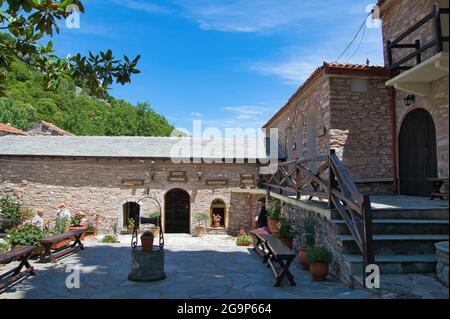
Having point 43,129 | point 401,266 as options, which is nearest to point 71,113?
point 43,129

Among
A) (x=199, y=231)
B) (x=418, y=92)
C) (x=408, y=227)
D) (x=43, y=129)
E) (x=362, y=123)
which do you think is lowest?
(x=199, y=231)

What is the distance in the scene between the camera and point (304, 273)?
21.0 ft

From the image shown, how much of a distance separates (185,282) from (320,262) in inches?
96.4

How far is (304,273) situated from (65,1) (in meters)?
6.00

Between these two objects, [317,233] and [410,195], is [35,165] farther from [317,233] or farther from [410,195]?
[410,195]

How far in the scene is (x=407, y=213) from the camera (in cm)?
586

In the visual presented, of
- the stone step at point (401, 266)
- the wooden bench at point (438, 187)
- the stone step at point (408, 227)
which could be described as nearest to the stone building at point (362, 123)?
the wooden bench at point (438, 187)

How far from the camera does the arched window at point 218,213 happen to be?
1513cm

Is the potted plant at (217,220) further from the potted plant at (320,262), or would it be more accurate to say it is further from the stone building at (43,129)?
the stone building at (43,129)

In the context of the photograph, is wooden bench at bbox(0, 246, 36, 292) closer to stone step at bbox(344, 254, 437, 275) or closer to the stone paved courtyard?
the stone paved courtyard

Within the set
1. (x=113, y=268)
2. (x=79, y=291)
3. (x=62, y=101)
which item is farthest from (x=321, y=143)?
(x=62, y=101)

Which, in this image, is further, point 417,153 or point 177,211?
point 177,211

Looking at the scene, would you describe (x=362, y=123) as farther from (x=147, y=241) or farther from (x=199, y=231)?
(x=199, y=231)

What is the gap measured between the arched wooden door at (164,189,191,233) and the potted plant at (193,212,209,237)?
2313 millimetres
